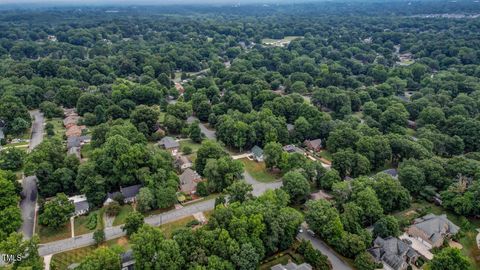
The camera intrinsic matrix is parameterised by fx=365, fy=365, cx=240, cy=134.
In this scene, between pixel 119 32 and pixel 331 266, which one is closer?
pixel 331 266

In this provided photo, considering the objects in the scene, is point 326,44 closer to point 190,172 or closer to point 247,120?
point 247,120

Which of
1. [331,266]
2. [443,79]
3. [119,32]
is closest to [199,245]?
[331,266]

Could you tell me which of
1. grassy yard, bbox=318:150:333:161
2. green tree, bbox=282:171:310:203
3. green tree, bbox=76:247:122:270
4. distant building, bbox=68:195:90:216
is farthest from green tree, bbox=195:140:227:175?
green tree, bbox=76:247:122:270

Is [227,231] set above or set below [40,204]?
above

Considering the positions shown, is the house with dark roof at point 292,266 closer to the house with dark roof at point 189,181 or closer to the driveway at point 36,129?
the house with dark roof at point 189,181

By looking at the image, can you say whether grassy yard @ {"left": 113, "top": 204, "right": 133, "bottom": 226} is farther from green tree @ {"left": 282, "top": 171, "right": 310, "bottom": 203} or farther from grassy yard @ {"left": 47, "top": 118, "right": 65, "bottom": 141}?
grassy yard @ {"left": 47, "top": 118, "right": 65, "bottom": 141}

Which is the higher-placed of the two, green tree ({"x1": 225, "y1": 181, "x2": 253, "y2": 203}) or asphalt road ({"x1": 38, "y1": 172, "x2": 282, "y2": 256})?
green tree ({"x1": 225, "y1": 181, "x2": 253, "y2": 203})

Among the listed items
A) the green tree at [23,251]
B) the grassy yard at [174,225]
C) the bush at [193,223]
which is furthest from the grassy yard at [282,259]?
the green tree at [23,251]
